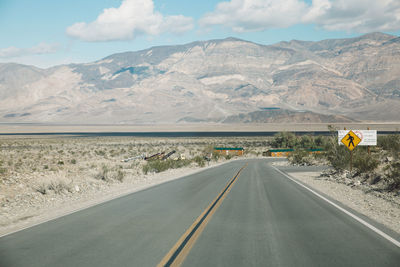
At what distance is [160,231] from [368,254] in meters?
4.10

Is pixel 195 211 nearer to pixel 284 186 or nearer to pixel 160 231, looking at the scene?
pixel 160 231

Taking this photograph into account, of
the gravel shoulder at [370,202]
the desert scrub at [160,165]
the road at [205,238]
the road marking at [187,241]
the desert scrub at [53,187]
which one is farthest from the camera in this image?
the desert scrub at [160,165]

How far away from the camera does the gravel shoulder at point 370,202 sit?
33.1 feet

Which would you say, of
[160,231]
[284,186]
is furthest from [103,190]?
[160,231]

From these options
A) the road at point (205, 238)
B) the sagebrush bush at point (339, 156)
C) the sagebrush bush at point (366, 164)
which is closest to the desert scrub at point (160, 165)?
the sagebrush bush at point (339, 156)

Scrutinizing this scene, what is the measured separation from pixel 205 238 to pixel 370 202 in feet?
24.7

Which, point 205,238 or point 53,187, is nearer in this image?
point 205,238

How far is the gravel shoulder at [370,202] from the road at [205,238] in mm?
841

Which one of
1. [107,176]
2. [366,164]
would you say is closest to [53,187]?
[107,176]

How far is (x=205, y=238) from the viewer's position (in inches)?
310

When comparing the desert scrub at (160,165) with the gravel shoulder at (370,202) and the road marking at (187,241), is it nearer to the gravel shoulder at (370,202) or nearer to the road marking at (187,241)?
the gravel shoulder at (370,202)

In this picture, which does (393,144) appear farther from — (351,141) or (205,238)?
(205,238)

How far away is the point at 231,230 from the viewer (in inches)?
337

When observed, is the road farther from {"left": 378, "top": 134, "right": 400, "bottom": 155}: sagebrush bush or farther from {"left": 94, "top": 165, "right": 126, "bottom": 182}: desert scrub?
{"left": 378, "top": 134, "right": 400, "bottom": 155}: sagebrush bush
